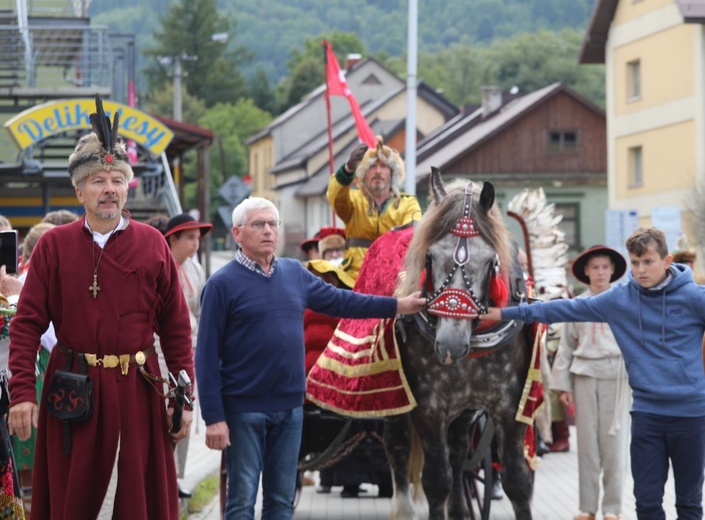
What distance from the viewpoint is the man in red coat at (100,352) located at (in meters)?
5.86

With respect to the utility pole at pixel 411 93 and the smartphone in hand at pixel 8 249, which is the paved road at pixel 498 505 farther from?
the utility pole at pixel 411 93

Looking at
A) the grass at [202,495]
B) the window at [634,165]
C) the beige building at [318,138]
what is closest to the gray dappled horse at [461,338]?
the grass at [202,495]

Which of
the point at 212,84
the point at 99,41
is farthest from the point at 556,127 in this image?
the point at 212,84

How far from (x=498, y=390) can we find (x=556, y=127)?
48.5m

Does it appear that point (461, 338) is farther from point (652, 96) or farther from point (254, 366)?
point (652, 96)

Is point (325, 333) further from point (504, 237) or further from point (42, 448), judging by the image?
point (42, 448)

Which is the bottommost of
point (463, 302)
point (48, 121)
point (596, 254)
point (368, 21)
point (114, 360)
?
point (114, 360)

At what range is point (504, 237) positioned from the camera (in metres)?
7.46

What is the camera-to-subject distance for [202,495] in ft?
35.7

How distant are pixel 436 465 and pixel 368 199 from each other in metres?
2.38

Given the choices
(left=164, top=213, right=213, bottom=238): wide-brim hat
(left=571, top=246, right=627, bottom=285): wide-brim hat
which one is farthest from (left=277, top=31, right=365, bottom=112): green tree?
(left=571, top=246, right=627, bottom=285): wide-brim hat

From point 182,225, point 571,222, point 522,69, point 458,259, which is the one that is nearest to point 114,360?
point 458,259

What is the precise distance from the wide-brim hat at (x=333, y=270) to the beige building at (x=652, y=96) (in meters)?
26.9

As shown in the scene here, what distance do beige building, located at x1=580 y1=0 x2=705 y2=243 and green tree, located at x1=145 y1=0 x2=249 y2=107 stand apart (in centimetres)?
6751
